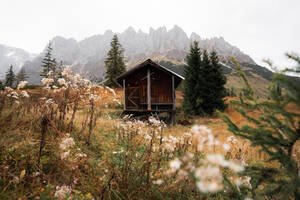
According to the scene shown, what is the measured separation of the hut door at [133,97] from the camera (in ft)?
44.0

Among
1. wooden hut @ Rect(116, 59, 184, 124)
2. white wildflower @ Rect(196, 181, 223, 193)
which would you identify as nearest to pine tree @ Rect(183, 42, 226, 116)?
wooden hut @ Rect(116, 59, 184, 124)

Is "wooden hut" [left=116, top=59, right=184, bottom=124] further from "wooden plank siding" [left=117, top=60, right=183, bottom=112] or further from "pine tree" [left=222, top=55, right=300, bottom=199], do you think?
"pine tree" [left=222, top=55, right=300, bottom=199]

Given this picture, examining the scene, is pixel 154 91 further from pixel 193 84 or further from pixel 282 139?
pixel 282 139

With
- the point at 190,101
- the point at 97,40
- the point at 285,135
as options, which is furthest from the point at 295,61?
the point at 97,40

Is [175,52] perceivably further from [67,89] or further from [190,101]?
[67,89]

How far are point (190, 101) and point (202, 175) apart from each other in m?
20.2

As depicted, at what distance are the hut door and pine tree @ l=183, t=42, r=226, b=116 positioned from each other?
846 centimetres

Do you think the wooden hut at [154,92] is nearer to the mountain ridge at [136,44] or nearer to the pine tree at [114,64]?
the pine tree at [114,64]

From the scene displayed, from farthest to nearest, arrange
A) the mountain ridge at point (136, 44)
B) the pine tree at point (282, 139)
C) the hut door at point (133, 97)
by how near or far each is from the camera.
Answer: the mountain ridge at point (136, 44) → the hut door at point (133, 97) → the pine tree at point (282, 139)

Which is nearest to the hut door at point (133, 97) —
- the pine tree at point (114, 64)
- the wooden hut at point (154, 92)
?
the wooden hut at point (154, 92)

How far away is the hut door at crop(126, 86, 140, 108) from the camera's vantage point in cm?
1341

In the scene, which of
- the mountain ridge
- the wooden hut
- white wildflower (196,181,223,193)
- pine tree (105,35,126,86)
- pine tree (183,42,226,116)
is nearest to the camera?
white wildflower (196,181,223,193)

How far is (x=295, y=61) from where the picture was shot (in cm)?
130

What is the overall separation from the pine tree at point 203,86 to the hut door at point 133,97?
8.46 m
